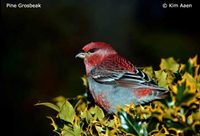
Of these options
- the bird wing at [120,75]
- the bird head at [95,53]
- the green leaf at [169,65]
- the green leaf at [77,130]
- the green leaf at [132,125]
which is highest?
the bird head at [95,53]

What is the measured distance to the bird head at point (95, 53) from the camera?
11.6 ft

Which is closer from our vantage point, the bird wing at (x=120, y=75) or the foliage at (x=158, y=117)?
the foliage at (x=158, y=117)

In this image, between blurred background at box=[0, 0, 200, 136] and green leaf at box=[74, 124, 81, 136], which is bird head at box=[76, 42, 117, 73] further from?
green leaf at box=[74, 124, 81, 136]

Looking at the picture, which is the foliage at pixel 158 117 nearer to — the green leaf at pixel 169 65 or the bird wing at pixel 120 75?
the green leaf at pixel 169 65

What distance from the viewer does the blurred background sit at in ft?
15.0

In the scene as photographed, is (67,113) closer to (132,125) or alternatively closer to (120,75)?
(132,125)

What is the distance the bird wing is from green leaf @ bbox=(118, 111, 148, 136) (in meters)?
0.89

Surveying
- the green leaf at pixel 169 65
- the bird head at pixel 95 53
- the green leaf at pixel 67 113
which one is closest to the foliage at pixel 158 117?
the green leaf at pixel 67 113

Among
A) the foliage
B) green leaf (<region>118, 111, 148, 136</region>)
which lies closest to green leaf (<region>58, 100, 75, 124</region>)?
the foliage

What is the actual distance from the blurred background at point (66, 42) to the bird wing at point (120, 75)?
3.54 feet

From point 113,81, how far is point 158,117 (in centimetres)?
148

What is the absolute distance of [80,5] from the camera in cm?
485

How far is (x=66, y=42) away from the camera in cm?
471

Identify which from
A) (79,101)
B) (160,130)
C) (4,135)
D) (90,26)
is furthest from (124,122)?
(90,26)
